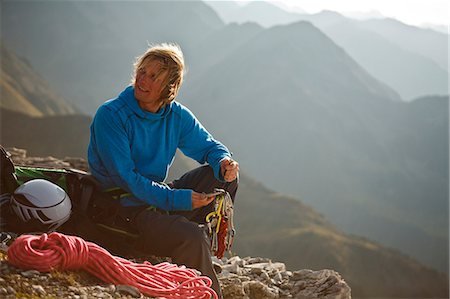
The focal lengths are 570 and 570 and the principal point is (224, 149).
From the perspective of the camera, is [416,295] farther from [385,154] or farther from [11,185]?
[385,154]

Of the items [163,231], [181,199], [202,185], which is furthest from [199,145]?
[163,231]

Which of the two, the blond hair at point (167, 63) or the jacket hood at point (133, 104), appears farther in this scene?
the jacket hood at point (133, 104)

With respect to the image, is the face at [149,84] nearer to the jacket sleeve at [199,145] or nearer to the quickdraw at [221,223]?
the jacket sleeve at [199,145]

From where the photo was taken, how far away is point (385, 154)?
412 ft

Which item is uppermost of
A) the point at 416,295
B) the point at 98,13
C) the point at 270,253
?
the point at 98,13

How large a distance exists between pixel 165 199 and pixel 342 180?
11268 centimetres

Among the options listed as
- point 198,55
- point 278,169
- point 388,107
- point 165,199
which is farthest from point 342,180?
point 165,199

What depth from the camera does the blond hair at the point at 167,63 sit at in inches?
193

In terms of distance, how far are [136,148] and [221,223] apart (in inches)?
44.1

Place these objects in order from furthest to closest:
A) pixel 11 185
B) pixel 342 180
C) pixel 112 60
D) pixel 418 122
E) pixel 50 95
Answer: pixel 112 60 → pixel 418 122 → pixel 342 180 → pixel 50 95 → pixel 11 185

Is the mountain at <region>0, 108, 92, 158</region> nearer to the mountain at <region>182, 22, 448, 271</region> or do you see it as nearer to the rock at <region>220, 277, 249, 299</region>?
the rock at <region>220, 277, 249, 299</region>

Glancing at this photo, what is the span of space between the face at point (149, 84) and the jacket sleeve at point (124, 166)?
0.29 metres

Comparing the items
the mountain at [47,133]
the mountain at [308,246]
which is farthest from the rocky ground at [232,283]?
the mountain at [47,133]

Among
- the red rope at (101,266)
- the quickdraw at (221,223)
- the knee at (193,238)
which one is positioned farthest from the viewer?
the quickdraw at (221,223)
